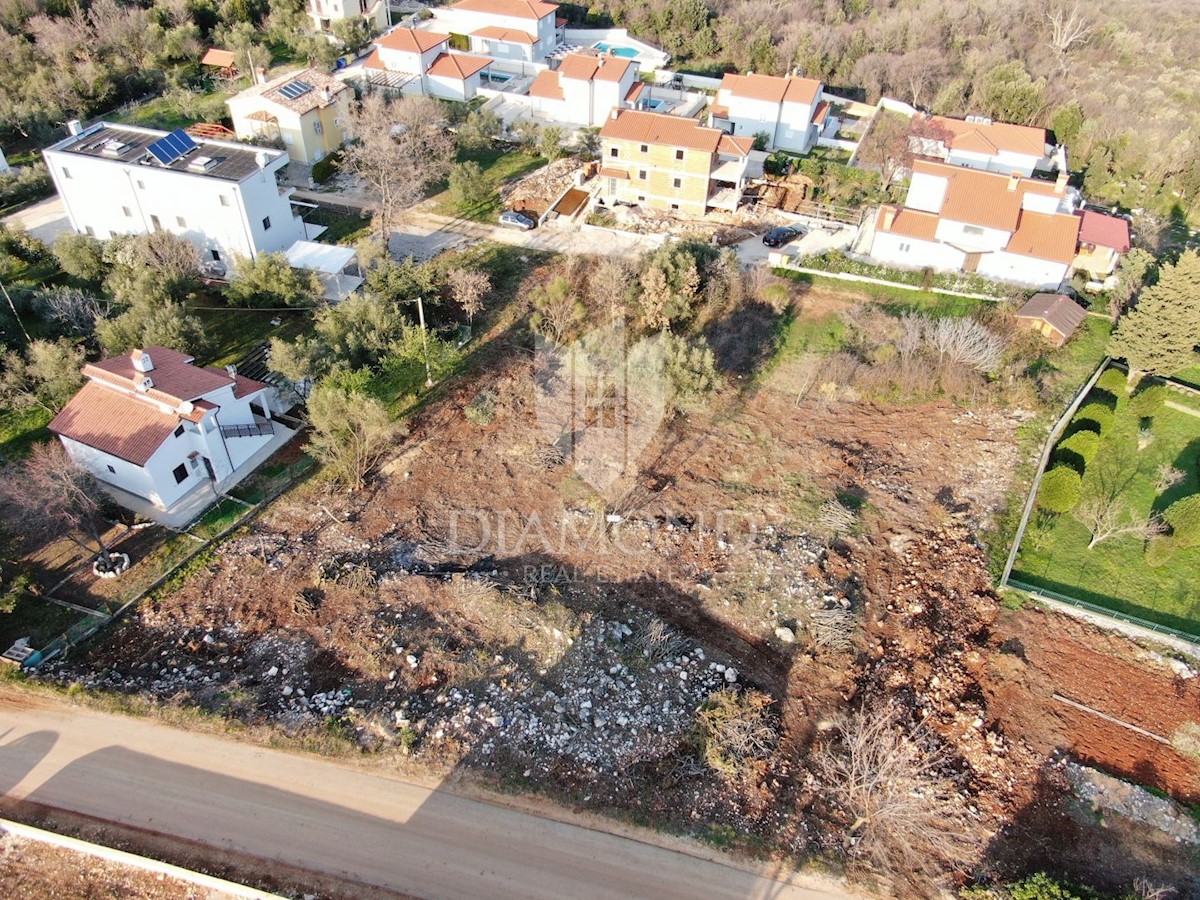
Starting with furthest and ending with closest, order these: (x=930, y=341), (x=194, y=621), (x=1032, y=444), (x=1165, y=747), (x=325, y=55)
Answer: (x=325, y=55) < (x=930, y=341) < (x=1032, y=444) < (x=194, y=621) < (x=1165, y=747)

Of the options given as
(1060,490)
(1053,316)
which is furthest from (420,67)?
(1060,490)

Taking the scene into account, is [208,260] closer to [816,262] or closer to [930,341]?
[816,262]

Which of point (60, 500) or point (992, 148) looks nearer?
point (60, 500)

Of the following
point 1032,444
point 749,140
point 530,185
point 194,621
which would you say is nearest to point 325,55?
point 530,185

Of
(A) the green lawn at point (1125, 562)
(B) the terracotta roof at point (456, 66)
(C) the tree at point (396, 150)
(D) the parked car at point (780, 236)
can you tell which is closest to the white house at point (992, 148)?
(D) the parked car at point (780, 236)

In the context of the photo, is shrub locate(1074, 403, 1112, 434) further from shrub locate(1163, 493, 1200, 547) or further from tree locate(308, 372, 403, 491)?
tree locate(308, 372, 403, 491)

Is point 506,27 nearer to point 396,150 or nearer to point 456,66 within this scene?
point 456,66

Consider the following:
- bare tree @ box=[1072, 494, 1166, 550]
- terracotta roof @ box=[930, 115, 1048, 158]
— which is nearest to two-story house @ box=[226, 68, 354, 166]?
terracotta roof @ box=[930, 115, 1048, 158]
